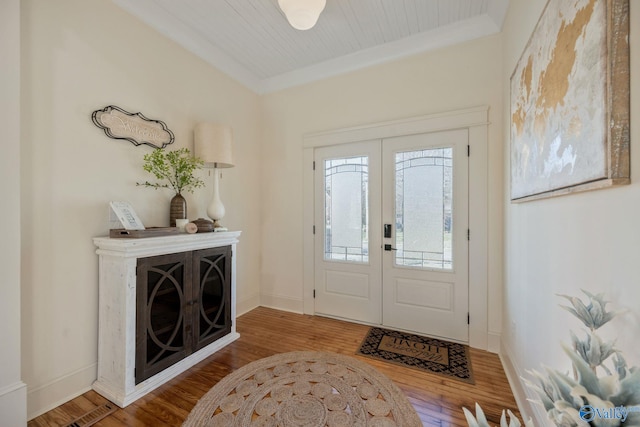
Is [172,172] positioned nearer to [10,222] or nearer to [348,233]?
[10,222]

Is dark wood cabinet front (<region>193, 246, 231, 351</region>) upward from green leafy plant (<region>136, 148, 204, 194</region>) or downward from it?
downward

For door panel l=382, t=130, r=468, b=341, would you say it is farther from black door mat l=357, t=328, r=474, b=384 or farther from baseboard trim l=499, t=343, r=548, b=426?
baseboard trim l=499, t=343, r=548, b=426

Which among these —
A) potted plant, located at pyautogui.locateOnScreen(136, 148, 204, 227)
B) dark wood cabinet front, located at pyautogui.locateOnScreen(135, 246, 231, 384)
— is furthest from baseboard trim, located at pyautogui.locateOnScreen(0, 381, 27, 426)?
potted plant, located at pyautogui.locateOnScreen(136, 148, 204, 227)

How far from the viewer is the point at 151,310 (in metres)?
1.92

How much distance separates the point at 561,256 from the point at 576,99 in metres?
0.68

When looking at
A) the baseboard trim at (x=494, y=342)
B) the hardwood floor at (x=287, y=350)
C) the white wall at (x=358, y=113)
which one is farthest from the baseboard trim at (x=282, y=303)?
the baseboard trim at (x=494, y=342)

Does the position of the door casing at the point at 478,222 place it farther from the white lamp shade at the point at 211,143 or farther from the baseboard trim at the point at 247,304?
the baseboard trim at the point at 247,304

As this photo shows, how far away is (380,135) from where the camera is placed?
2859 mm

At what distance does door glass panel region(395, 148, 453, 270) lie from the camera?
2.61 m

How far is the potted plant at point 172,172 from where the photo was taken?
2.17 m

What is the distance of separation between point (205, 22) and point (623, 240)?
10.6ft

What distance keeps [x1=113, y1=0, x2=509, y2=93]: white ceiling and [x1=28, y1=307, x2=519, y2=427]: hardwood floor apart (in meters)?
2.99

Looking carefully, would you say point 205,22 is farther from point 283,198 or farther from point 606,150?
point 606,150

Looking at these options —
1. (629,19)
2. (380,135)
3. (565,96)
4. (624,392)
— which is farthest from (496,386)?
(380,135)
